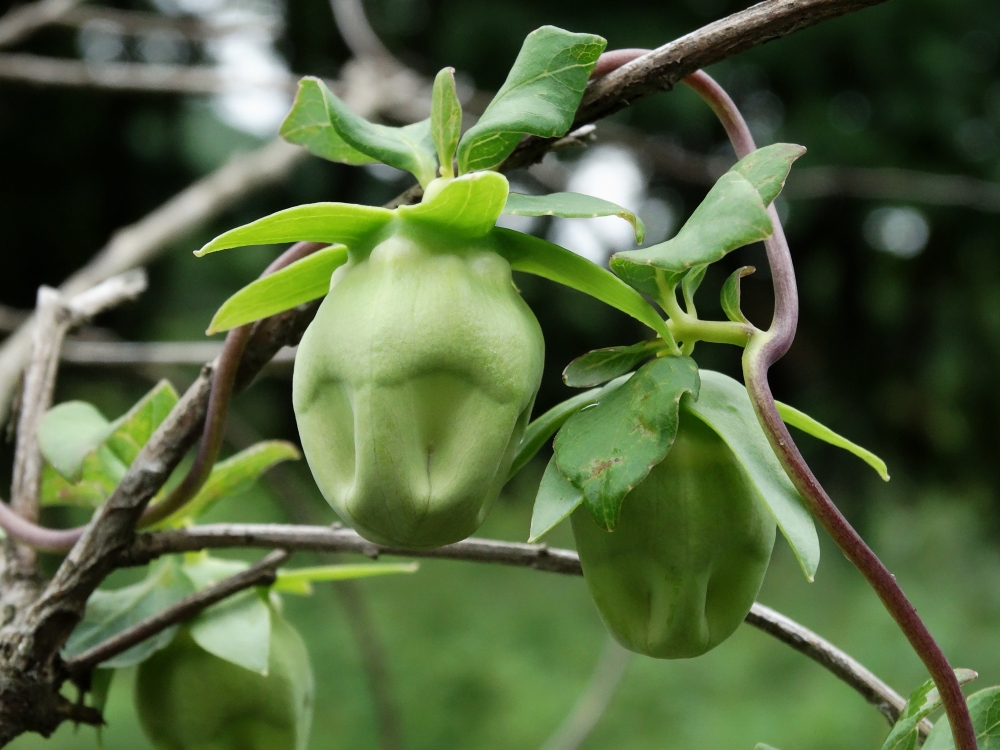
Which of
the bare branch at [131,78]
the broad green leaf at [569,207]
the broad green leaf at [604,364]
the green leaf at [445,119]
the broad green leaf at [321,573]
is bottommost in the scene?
the broad green leaf at [321,573]

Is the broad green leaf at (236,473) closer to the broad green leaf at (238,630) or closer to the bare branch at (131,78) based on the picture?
the broad green leaf at (238,630)

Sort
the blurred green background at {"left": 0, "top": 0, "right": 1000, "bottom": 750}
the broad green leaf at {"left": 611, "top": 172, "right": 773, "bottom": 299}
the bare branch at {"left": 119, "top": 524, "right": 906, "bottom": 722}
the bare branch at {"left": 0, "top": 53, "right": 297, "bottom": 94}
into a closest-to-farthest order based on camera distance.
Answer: the broad green leaf at {"left": 611, "top": 172, "right": 773, "bottom": 299} < the bare branch at {"left": 119, "top": 524, "right": 906, "bottom": 722} < the bare branch at {"left": 0, "top": 53, "right": 297, "bottom": 94} < the blurred green background at {"left": 0, "top": 0, "right": 1000, "bottom": 750}

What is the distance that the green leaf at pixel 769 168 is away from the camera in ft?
0.77

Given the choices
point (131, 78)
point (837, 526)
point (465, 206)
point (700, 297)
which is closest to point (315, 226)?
point (465, 206)

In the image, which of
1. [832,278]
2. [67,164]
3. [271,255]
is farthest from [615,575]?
[67,164]

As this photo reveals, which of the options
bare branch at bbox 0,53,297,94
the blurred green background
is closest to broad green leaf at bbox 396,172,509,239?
bare branch at bbox 0,53,297,94

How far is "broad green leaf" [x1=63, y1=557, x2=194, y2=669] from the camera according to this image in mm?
353

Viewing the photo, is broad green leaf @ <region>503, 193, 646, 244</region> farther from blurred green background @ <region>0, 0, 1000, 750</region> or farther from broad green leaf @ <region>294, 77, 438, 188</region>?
blurred green background @ <region>0, 0, 1000, 750</region>

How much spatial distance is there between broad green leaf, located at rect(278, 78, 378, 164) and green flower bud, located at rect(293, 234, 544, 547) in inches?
2.3

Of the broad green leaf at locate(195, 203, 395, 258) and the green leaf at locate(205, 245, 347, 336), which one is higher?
the broad green leaf at locate(195, 203, 395, 258)

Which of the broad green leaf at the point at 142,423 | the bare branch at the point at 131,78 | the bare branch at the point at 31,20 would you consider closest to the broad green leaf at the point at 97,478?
the broad green leaf at the point at 142,423

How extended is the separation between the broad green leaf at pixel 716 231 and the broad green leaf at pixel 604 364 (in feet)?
0.10

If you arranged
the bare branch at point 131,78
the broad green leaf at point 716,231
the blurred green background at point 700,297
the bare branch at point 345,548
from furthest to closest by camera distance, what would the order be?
1. the blurred green background at point 700,297
2. the bare branch at point 131,78
3. the bare branch at point 345,548
4. the broad green leaf at point 716,231

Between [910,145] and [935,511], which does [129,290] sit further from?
[935,511]
